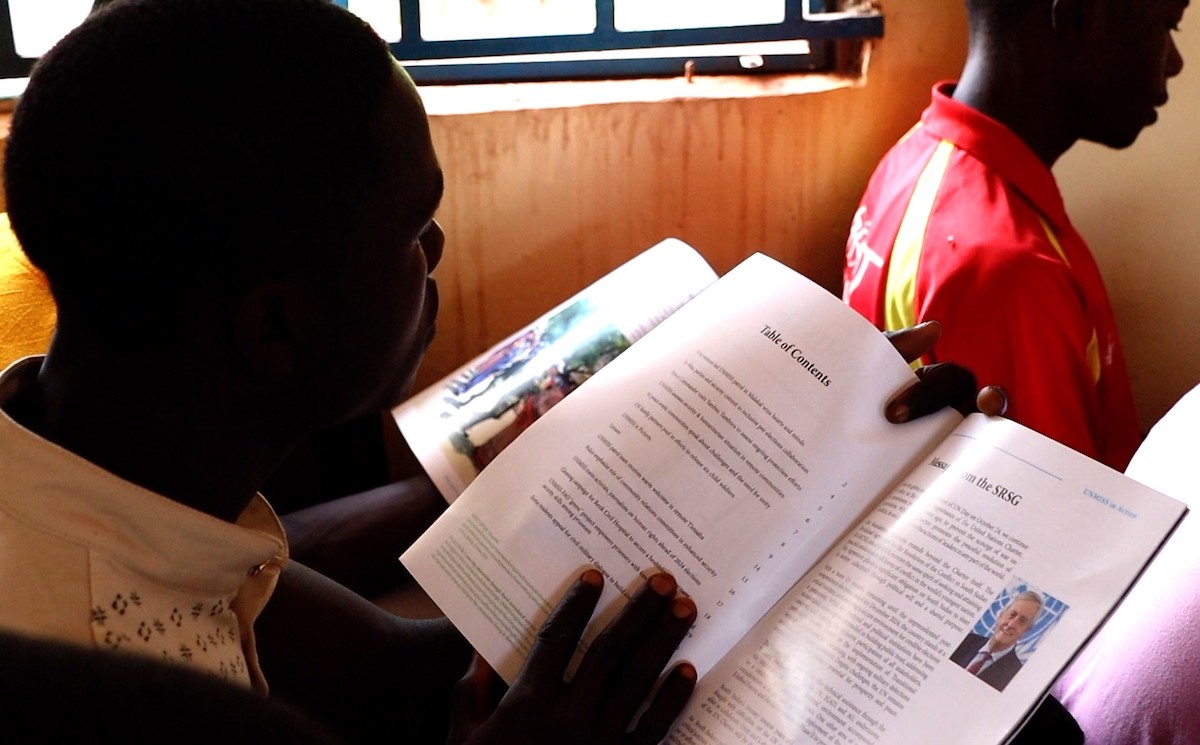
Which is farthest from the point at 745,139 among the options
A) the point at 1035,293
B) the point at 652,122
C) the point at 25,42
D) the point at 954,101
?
the point at 25,42

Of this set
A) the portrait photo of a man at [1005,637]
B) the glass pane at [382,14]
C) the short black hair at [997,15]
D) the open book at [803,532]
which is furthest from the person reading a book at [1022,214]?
the glass pane at [382,14]

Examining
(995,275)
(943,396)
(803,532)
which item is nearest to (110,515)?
(803,532)

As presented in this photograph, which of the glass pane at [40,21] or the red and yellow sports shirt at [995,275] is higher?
the glass pane at [40,21]

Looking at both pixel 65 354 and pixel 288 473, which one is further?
pixel 288 473

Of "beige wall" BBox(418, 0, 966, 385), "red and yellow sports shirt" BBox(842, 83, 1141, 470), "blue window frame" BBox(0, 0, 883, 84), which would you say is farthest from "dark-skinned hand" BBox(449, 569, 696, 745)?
"blue window frame" BBox(0, 0, 883, 84)

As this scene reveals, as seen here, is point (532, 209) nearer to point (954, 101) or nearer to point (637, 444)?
point (954, 101)

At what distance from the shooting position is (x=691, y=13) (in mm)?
1313

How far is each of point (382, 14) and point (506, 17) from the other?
0.15 metres

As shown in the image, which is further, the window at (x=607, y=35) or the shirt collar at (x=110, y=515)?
the window at (x=607, y=35)

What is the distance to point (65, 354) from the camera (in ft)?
1.79

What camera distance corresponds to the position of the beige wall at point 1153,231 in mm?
1254

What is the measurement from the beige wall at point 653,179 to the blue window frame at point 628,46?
0.08 m

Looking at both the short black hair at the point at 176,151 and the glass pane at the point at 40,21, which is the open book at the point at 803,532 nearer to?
the short black hair at the point at 176,151

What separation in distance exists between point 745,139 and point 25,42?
2.61ft
